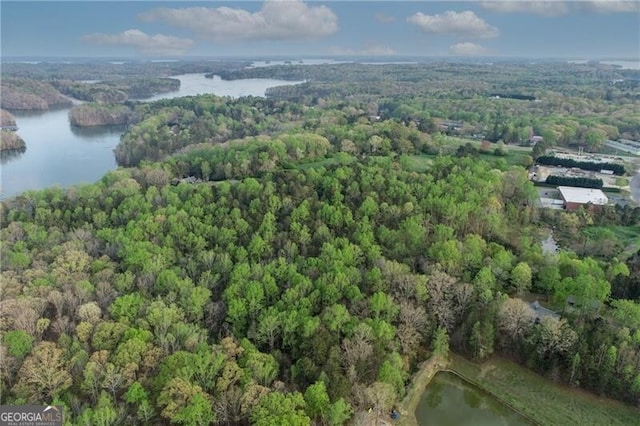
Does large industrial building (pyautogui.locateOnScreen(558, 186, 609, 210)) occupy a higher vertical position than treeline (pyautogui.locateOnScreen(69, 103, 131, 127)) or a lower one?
lower

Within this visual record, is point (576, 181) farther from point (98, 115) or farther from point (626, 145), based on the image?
point (98, 115)

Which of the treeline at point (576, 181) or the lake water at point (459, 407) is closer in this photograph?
the lake water at point (459, 407)

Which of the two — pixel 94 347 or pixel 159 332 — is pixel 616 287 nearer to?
pixel 159 332

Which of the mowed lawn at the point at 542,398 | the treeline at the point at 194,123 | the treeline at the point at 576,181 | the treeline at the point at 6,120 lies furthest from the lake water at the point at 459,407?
the treeline at the point at 6,120

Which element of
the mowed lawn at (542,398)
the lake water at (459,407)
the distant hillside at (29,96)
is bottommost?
the lake water at (459,407)

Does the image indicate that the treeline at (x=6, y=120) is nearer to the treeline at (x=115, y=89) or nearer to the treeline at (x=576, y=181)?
the treeline at (x=115, y=89)

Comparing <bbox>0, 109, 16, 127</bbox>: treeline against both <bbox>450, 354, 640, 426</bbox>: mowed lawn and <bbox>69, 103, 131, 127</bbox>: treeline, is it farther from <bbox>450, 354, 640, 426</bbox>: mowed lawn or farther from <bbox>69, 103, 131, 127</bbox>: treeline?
<bbox>450, 354, 640, 426</bbox>: mowed lawn

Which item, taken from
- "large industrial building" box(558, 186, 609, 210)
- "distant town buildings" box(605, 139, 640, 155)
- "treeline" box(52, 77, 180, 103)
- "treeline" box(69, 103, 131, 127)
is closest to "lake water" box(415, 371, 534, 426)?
"large industrial building" box(558, 186, 609, 210)
